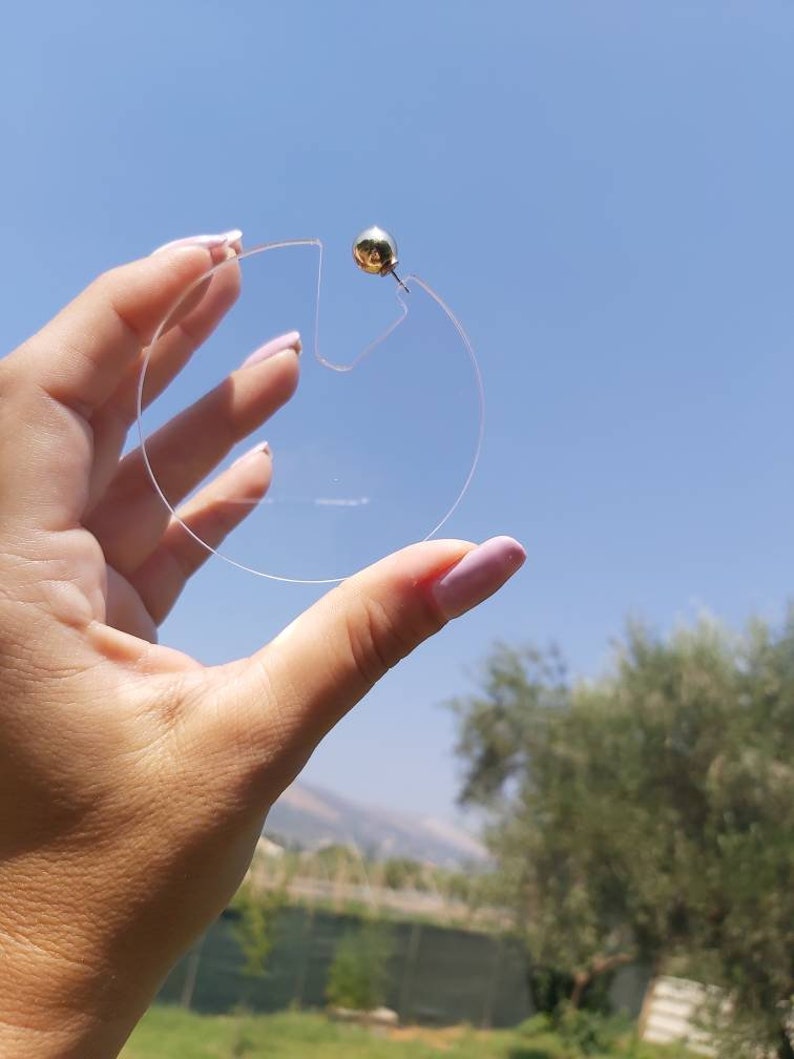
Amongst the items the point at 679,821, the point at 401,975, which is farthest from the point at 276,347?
the point at 401,975

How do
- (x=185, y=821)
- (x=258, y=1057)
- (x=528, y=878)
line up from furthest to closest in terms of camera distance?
(x=528, y=878)
(x=258, y=1057)
(x=185, y=821)

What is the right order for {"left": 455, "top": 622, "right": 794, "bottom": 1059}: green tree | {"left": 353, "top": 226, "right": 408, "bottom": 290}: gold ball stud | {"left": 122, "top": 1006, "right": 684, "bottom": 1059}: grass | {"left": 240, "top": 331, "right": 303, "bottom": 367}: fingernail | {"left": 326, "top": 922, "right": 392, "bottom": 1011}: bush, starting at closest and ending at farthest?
{"left": 353, "top": 226, "right": 408, "bottom": 290}: gold ball stud
{"left": 240, "top": 331, "right": 303, "bottom": 367}: fingernail
{"left": 455, "top": 622, "right": 794, "bottom": 1059}: green tree
{"left": 122, "top": 1006, "right": 684, "bottom": 1059}: grass
{"left": 326, "top": 922, "right": 392, "bottom": 1011}: bush

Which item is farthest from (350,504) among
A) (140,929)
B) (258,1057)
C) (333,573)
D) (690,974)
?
(258,1057)

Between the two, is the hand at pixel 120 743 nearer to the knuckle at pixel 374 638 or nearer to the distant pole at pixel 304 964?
the knuckle at pixel 374 638

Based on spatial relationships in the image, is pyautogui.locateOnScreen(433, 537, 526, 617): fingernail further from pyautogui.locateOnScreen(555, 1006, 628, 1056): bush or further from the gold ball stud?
pyautogui.locateOnScreen(555, 1006, 628, 1056): bush

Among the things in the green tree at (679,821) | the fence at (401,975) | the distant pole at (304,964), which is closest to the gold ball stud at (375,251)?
the green tree at (679,821)

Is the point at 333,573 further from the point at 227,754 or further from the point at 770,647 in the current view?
the point at 770,647

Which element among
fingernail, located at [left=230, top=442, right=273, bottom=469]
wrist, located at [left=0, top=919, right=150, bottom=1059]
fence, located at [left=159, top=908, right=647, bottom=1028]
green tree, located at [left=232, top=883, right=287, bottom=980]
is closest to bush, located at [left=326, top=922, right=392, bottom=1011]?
fence, located at [left=159, top=908, right=647, bottom=1028]
